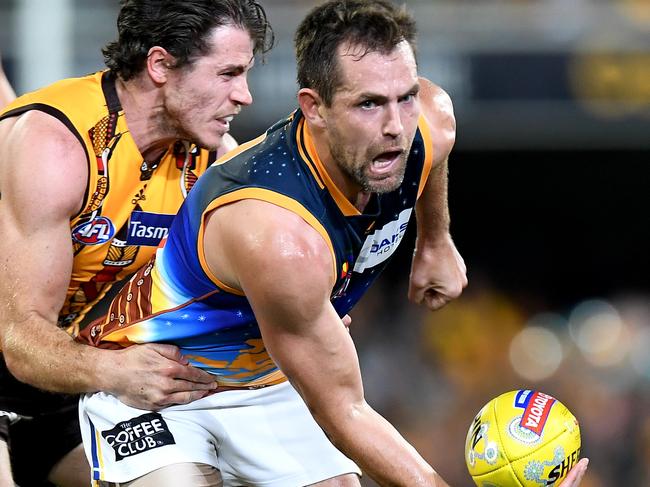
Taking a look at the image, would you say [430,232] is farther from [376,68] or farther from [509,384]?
[509,384]

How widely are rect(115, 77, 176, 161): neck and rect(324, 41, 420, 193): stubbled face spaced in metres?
0.94

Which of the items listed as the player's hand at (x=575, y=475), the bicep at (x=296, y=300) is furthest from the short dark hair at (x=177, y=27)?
the player's hand at (x=575, y=475)

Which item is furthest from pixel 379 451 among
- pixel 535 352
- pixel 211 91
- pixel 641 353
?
pixel 535 352

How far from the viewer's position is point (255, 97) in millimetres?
9750

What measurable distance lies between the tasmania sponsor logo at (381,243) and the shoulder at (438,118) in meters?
0.25

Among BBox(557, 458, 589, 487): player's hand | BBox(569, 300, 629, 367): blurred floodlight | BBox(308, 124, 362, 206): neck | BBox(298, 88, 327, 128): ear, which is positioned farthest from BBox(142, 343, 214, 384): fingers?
BBox(569, 300, 629, 367): blurred floodlight

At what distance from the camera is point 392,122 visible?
3568 millimetres

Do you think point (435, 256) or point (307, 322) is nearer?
point (307, 322)

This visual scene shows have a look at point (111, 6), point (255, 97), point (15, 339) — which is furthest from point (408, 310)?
point (15, 339)

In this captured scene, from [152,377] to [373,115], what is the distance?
1.12 metres

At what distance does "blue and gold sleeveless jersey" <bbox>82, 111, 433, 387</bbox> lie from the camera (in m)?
3.62

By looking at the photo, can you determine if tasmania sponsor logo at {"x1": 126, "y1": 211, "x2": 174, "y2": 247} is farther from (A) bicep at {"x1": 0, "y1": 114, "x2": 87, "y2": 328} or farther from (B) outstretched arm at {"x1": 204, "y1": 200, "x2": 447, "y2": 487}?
(B) outstretched arm at {"x1": 204, "y1": 200, "x2": 447, "y2": 487}

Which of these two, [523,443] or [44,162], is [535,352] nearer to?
[523,443]

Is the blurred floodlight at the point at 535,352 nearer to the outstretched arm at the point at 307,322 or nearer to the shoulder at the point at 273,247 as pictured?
the outstretched arm at the point at 307,322
